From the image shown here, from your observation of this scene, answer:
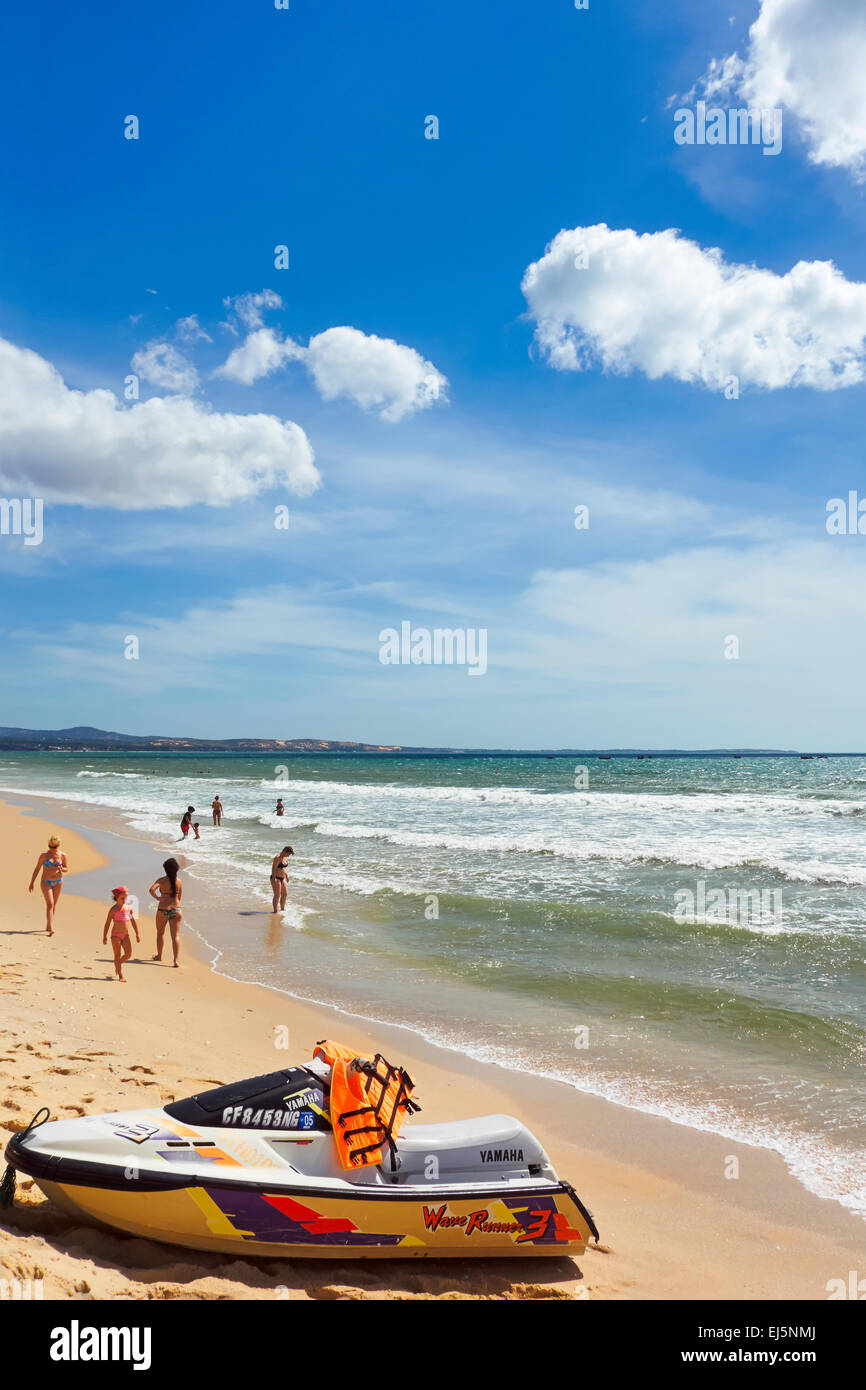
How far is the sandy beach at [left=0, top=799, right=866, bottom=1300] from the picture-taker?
4.71m

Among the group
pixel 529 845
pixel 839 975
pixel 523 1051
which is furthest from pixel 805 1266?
pixel 529 845

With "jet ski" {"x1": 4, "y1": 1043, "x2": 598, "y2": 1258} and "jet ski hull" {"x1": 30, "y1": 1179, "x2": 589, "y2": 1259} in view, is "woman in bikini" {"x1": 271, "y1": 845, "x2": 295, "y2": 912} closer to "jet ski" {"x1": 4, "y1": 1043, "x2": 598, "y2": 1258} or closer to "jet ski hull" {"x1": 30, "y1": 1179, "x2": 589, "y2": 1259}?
"jet ski" {"x1": 4, "y1": 1043, "x2": 598, "y2": 1258}

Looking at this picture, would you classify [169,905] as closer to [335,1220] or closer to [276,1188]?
[276,1188]

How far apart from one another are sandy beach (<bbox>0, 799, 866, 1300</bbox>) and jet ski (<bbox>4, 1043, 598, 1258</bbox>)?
0.17 metres

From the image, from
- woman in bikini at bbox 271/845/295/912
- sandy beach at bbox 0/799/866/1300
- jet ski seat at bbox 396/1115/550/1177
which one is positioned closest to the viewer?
sandy beach at bbox 0/799/866/1300

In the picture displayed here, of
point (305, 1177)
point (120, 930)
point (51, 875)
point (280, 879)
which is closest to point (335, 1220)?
point (305, 1177)

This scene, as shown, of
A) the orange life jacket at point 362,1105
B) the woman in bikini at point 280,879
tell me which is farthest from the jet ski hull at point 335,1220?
the woman in bikini at point 280,879

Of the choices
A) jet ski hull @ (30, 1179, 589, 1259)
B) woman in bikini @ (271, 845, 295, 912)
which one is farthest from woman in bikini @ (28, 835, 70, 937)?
jet ski hull @ (30, 1179, 589, 1259)

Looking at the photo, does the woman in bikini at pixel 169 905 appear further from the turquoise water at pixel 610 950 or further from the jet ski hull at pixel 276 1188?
the jet ski hull at pixel 276 1188

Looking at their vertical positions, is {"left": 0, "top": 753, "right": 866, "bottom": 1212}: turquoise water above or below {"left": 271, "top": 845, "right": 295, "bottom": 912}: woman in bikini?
below

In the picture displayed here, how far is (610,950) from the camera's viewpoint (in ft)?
42.4

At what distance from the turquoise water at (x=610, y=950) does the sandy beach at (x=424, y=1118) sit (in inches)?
21.5

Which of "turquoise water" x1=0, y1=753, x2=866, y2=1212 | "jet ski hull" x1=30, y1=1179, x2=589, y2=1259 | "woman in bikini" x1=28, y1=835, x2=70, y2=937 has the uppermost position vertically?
"woman in bikini" x1=28, y1=835, x2=70, y2=937

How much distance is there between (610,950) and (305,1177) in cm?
886
